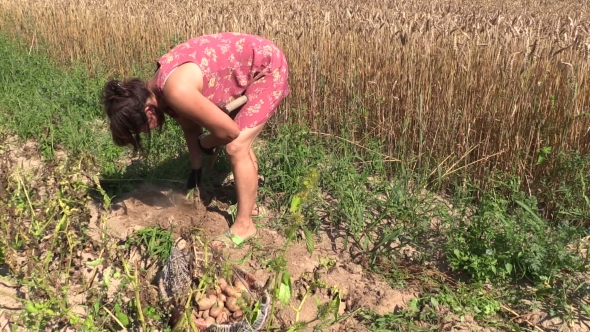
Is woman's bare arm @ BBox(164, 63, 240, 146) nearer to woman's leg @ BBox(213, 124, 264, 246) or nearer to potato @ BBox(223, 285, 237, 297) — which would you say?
woman's leg @ BBox(213, 124, 264, 246)

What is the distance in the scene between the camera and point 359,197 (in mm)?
3229

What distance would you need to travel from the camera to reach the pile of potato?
2.12 meters

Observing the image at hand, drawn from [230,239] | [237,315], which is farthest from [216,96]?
[237,315]

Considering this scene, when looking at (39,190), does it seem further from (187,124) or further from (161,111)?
(161,111)

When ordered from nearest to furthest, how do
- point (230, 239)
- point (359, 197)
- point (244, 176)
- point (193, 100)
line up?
point (193, 100), point (244, 176), point (230, 239), point (359, 197)

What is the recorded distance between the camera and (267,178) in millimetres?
3514

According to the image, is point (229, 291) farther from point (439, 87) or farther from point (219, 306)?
point (439, 87)

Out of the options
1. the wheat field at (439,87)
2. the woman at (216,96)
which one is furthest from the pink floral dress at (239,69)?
the wheat field at (439,87)

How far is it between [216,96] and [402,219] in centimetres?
136

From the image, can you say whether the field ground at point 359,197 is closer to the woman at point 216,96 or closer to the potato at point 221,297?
the potato at point 221,297

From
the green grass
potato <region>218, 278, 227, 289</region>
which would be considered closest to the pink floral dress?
the green grass

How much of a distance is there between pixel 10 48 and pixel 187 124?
4961 millimetres

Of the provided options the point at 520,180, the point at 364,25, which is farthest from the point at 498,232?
the point at 364,25

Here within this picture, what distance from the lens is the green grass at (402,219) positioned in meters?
2.37
